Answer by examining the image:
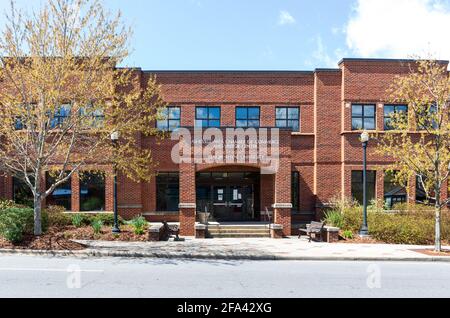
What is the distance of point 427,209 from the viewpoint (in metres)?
19.8

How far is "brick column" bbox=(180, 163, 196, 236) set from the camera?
18.3 meters

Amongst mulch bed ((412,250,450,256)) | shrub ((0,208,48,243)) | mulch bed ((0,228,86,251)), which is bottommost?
mulch bed ((412,250,450,256))

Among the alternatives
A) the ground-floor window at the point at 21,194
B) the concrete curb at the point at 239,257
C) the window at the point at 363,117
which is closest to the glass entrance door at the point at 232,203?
the window at the point at 363,117

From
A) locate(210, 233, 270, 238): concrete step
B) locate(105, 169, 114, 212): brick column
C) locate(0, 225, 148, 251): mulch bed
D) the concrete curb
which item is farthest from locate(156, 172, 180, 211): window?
the concrete curb

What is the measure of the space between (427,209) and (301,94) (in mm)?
8700

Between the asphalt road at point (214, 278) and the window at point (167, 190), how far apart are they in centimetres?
993

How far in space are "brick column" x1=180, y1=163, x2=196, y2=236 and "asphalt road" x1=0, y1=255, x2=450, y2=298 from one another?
586cm

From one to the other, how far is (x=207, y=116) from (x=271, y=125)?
3568mm

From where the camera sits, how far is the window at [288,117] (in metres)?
23.0

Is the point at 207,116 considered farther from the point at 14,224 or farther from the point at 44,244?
the point at 14,224

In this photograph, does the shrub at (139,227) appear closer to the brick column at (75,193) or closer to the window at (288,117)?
the brick column at (75,193)

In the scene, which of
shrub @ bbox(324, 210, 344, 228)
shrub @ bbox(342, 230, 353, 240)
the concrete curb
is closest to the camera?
the concrete curb

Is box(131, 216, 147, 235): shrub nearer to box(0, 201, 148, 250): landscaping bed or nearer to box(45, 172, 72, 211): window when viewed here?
box(0, 201, 148, 250): landscaping bed
